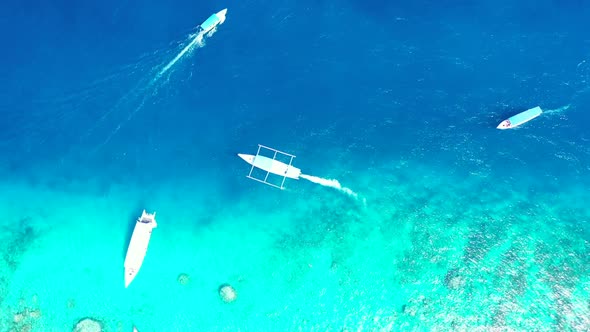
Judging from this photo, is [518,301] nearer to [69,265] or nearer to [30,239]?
[69,265]

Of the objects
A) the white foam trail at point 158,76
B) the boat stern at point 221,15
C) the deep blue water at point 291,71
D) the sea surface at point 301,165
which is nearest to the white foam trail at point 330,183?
the sea surface at point 301,165

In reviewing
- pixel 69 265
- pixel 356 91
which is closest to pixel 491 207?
pixel 356 91

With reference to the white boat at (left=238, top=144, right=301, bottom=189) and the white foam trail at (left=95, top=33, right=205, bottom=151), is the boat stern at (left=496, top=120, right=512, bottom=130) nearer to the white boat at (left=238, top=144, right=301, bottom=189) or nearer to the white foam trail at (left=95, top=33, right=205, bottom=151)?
the white boat at (left=238, top=144, right=301, bottom=189)

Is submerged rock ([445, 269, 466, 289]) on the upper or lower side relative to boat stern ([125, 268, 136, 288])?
lower

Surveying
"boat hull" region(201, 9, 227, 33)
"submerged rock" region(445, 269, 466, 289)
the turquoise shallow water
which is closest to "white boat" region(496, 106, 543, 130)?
the turquoise shallow water

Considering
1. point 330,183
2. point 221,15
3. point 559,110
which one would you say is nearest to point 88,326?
point 330,183

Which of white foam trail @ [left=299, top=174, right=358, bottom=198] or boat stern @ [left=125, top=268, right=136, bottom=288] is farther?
white foam trail @ [left=299, top=174, right=358, bottom=198]
